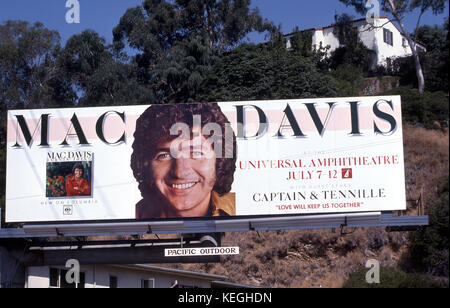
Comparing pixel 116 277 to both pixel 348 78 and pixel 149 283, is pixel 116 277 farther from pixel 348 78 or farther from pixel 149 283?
pixel 348 78

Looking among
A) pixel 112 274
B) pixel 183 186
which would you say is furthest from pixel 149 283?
pixel 183 186

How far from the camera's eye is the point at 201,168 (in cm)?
2348

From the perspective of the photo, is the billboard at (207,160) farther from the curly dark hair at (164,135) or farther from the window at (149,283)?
the window at (149,283)

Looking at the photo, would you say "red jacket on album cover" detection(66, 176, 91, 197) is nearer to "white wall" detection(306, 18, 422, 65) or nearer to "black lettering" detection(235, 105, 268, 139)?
"black lettering" detection(235, 105, 268, 139)

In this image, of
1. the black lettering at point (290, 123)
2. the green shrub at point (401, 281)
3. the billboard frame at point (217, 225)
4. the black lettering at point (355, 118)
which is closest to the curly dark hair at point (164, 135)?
the billboard frame at point (217, 225)

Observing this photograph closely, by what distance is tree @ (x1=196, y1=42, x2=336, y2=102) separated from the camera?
4175cm

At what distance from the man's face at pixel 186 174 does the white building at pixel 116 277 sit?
460cm

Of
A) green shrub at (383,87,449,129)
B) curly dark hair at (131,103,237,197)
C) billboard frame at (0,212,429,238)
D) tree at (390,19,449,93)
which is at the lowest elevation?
billboard frame at (0,212,429,238)

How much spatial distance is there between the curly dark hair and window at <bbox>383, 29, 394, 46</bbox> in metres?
34.2

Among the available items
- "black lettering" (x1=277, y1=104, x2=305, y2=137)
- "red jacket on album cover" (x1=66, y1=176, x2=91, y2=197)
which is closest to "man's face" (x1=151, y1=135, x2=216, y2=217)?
"red jacket on album cover" (x1=66, y1=176, x2=91, y2=197)

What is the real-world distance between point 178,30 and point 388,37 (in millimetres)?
16215

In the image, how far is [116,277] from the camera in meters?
27.1

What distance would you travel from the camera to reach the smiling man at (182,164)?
910 inches
